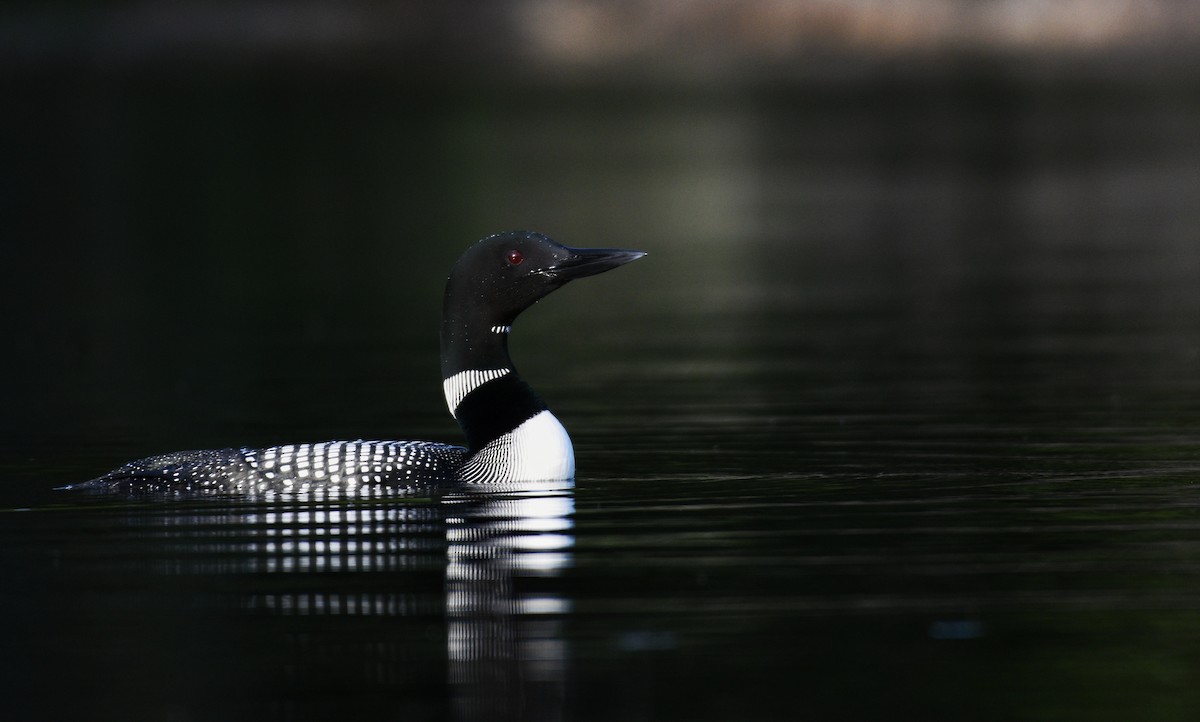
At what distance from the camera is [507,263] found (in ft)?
29.4

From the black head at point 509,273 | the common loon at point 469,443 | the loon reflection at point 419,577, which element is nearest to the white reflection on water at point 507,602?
the loon reflection at point 419,577

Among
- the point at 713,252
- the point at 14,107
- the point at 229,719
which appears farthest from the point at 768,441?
the point at 14,107

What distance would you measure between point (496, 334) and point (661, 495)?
0.90 metres

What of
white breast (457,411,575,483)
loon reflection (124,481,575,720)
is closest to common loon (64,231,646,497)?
white breast (457,411,575,483)

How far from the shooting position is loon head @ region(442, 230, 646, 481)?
8.80 metres

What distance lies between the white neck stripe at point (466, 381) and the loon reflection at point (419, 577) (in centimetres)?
40

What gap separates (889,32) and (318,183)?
49.8 m

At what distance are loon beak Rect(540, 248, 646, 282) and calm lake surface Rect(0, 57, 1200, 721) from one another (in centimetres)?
81

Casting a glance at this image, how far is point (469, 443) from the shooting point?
8.93 m

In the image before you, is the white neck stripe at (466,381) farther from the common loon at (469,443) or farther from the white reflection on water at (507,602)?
the white reflection on water at (507,602)

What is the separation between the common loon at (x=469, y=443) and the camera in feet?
28.8

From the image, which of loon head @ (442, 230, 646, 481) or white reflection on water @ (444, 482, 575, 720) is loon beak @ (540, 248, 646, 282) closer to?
loon head @ (442, 230, 646, 481)

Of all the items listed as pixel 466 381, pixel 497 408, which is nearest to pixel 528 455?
pixel 497 408

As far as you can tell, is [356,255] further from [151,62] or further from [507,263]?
[151,62]
